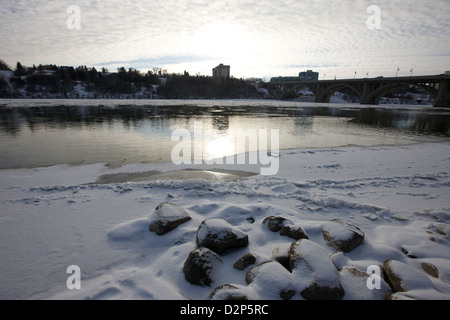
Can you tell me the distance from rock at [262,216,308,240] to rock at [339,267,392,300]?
3.23 feet

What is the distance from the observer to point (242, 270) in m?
3.48

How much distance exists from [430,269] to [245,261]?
2727 millimetres

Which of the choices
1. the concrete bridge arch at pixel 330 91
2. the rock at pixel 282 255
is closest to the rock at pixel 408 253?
the rock at pixel 282 255

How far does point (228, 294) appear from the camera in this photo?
2.88 meters

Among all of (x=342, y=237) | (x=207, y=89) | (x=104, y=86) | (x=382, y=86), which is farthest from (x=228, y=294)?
(x=104, y=86)

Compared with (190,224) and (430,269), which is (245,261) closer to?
(190,224)

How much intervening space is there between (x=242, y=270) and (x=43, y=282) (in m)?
2.80

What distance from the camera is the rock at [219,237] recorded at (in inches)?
150

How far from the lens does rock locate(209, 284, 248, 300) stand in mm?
2852

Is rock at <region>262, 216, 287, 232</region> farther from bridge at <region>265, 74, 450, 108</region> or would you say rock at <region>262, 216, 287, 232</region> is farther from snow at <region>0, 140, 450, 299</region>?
bridge at <region>265, 74, 450, 108</region>

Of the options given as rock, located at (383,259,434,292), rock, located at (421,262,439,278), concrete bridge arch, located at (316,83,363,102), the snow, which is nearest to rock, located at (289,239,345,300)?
the snow

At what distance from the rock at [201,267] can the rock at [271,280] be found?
20.5 inches
